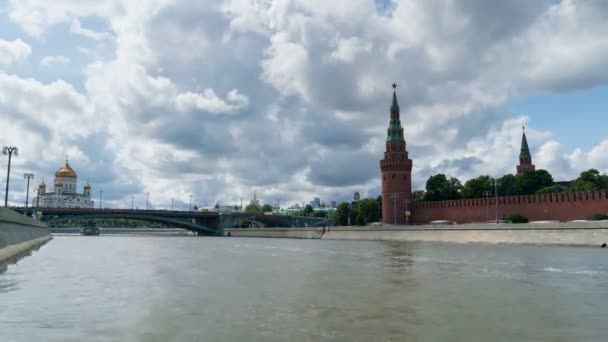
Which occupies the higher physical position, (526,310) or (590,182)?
(590,182)

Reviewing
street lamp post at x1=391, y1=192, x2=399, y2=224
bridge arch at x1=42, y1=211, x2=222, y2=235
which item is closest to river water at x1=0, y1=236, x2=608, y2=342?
street lamp post at x1=391, y1=192, x2=399, y2=224

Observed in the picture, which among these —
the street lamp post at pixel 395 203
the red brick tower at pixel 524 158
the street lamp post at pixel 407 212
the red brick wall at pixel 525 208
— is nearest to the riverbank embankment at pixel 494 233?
the street lamp post at pixel 395 203

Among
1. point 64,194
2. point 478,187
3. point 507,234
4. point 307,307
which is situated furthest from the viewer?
point 64,194

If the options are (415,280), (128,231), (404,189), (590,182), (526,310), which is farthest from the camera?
(128,231)

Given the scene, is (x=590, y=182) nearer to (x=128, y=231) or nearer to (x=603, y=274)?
(x=603, y=274)

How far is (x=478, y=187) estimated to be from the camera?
93.4m

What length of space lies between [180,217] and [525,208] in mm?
72803

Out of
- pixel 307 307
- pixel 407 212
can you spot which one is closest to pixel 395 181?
pixel 407 212

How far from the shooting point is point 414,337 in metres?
8.76

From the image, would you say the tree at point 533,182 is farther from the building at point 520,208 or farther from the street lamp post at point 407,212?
the street lamp post at point 407,212

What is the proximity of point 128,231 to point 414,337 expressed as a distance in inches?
6485

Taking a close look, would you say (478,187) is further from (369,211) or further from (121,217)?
(121,217)

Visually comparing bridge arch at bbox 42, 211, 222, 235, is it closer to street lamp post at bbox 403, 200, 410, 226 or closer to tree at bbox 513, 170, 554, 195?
street lamp post at bbox 403, 200, 410, 226

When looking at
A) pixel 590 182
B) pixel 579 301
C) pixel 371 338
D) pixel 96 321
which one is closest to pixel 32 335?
pixel 96 321
